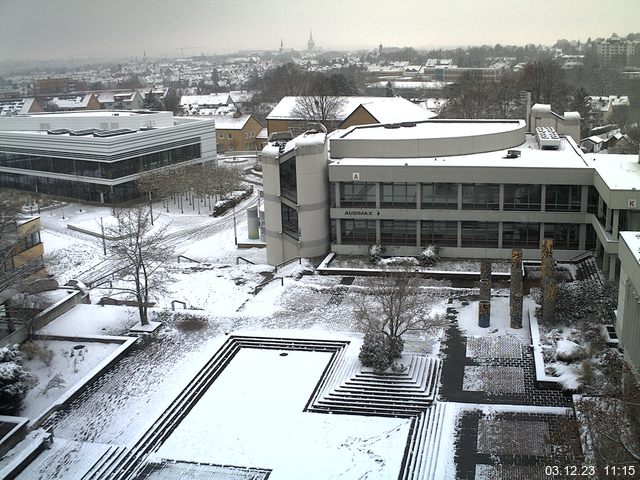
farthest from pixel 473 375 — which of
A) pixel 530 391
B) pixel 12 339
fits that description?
pixel 12 339

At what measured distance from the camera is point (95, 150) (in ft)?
186

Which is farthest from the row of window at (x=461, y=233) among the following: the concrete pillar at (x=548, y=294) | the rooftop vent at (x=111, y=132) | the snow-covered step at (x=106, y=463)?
the rooftop vent at (x=111, y=132)

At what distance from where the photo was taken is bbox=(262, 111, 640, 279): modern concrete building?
118 feet

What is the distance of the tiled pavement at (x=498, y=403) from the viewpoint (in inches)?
774

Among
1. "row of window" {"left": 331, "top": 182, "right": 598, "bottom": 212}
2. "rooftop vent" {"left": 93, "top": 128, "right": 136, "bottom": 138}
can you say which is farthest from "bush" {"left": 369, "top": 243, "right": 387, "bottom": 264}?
"rooftop vent" {"left": 93, "top": 128, "right": 136, "bottom": 138}

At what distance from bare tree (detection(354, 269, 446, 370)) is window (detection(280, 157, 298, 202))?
8.91 meters

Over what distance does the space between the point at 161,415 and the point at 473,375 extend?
10.8 meters

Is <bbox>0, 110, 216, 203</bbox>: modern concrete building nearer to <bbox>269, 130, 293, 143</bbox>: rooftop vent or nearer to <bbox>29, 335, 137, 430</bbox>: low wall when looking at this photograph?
<bbox>269, 130, 293, 143</bbox>: rooftop vent

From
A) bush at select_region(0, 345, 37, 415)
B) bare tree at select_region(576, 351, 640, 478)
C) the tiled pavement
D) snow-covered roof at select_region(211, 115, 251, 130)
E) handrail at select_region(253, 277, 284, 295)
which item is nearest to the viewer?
bare tree at select_region(576, 351, 640, 478)

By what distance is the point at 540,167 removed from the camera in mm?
35906

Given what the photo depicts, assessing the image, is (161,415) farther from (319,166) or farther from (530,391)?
(319,166)

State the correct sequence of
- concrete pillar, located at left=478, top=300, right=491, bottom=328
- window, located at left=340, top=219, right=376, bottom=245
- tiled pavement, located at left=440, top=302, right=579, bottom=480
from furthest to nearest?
window, located at left=340, top=219, right=376, bottom=245
concrete pillar, located at left=478, top=300, right=491, bottom=328
tiled pavement, located at left=440, top=302, right=579, bottom=480

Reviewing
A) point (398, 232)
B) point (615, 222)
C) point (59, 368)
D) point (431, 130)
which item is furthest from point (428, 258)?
point (59, 368)

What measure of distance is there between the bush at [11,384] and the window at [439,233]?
21178 millimetres
